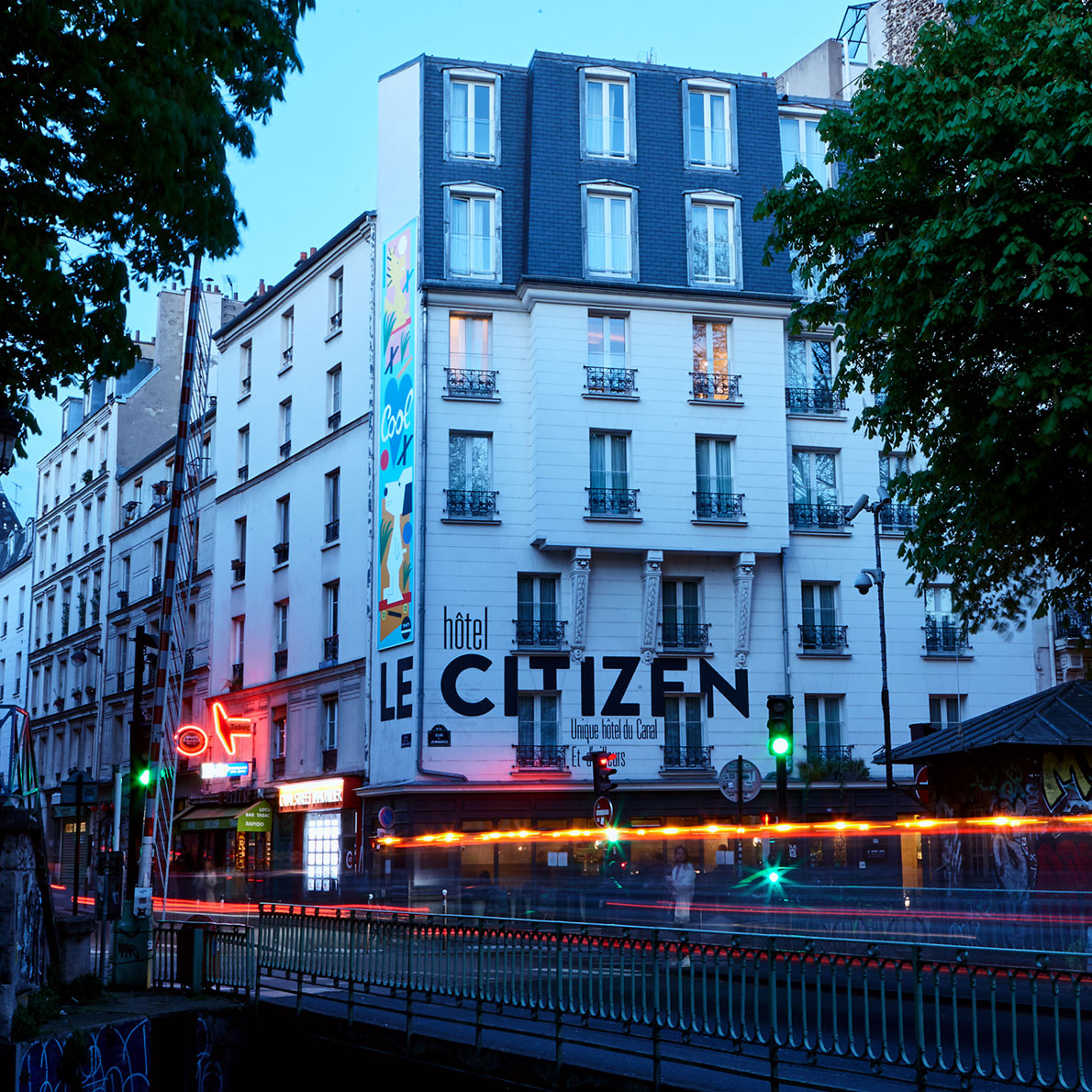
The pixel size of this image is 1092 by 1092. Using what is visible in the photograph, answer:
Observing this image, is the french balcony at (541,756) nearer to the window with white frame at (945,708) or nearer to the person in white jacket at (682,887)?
the window with white frame at (945,708)

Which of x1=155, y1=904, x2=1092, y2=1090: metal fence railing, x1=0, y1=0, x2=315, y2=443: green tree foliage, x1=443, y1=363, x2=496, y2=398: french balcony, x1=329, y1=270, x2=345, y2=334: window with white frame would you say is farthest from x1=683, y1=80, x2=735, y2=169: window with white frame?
x1=155, y1=904, x2=1092, y2=1090: metal fence railing

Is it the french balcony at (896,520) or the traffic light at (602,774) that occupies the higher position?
the french balcony at (896,520)

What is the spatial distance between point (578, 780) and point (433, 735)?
12.6 ft

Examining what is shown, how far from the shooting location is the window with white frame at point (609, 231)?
37.4 m

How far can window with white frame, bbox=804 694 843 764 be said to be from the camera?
37.5 m

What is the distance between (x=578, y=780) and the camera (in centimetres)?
3509

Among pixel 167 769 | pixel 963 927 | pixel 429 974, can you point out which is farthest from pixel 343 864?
pixel 429 974

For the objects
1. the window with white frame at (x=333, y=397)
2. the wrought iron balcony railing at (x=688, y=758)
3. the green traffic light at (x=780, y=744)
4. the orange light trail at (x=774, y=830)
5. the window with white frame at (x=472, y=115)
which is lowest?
the orange light trail at (x=774, y=830)

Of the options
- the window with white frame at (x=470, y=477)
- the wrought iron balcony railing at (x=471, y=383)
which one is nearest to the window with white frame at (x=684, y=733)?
the window with white frame at (x=470, y=477)

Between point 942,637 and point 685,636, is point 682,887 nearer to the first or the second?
point 685,636

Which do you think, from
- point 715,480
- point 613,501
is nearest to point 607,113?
point 715,480

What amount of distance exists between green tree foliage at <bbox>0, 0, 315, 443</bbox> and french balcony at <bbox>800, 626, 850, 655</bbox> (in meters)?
27.1

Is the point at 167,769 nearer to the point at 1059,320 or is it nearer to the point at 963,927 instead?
the point at 963,927

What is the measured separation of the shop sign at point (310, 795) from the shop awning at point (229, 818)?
63 cm
